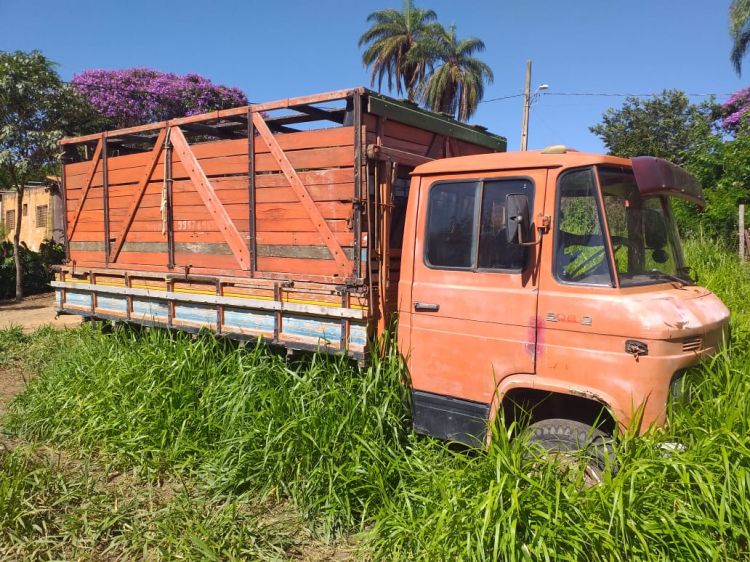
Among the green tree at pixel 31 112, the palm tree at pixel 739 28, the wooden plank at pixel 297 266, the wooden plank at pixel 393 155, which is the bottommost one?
the wooden plank at pixel 297 266

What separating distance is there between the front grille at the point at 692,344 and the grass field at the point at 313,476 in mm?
233

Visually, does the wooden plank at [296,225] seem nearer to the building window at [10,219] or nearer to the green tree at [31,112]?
the green tree at [31,112]

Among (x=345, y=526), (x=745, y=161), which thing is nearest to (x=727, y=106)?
(x=745, y=161)

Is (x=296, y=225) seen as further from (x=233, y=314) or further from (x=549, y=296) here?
(x=549, y=296)

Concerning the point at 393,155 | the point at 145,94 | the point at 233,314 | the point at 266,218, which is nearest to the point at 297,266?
the point at 266,218

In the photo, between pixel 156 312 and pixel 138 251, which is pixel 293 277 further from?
pixel 138 251

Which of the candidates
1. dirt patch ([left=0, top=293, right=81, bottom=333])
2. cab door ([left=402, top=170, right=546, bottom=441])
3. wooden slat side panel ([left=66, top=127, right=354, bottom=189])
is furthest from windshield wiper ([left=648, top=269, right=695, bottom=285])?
dirt patch ([left=0, top=293, right=81, bottom=333])

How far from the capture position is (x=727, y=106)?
65.1 ft

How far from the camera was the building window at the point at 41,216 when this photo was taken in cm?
2073

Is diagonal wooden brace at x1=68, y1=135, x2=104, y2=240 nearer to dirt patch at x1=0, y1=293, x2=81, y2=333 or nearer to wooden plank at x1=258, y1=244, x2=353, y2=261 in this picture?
wooden plank at x1=258, y1=244, x2=353, y2=261

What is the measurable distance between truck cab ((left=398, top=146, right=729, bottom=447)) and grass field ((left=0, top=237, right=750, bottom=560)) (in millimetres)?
264

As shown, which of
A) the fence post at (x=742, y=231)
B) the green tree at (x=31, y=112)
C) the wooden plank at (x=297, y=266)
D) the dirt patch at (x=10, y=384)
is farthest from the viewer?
the green tree at (x=31, y=112)

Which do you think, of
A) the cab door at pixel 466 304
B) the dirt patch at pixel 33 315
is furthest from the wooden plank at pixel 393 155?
the dirt patch at pixel 33 315

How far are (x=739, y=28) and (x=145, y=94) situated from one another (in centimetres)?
1961
